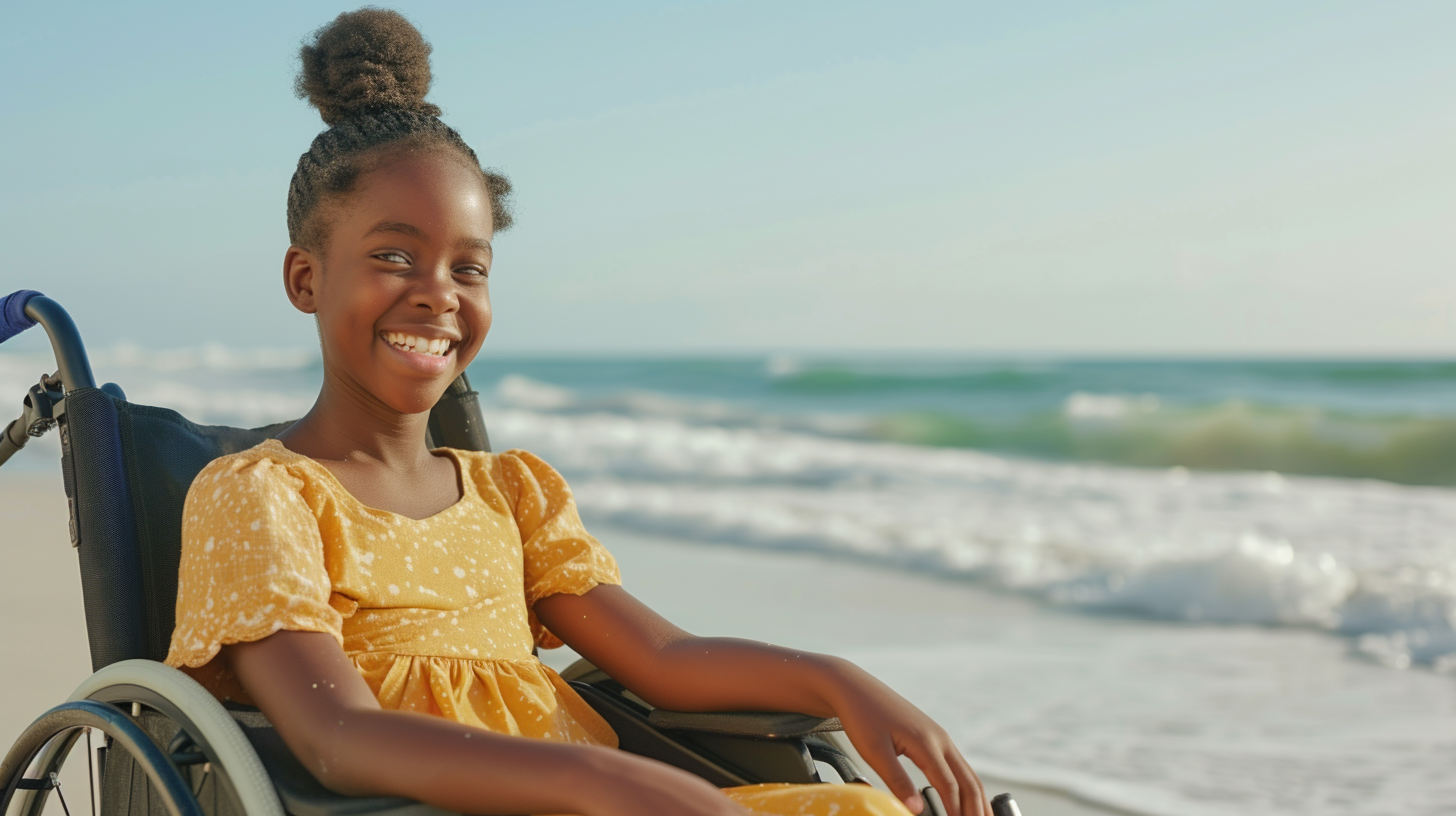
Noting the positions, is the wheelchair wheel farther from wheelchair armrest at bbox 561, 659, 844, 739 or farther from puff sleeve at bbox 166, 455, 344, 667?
wheelchair armrest at bbox 561, 659, 844, 739

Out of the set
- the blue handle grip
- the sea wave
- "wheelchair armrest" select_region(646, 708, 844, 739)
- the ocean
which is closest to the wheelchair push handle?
the blue handle grip

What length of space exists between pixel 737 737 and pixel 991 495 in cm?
746

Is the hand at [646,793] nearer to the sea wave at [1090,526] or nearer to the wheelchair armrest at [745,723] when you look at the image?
the wheelchair armrest at [745,723]

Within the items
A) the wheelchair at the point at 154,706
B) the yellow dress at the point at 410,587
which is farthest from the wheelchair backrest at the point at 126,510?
the yellow dress at the point at 410,587

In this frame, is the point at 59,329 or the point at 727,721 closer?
the point at 727,721

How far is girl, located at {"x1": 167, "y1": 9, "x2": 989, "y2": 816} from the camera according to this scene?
135cm

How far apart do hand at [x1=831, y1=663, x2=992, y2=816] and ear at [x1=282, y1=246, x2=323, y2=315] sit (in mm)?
883

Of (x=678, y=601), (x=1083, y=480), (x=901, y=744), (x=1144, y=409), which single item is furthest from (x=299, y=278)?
(x=1144, y=409)

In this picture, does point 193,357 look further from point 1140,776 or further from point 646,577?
point 1140,776

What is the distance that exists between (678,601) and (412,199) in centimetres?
395

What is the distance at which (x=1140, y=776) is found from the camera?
335 centimetres

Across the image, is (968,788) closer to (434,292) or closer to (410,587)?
(410,587)

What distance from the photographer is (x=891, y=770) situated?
62.2 inches

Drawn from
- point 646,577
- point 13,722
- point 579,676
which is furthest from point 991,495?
point 579,676
